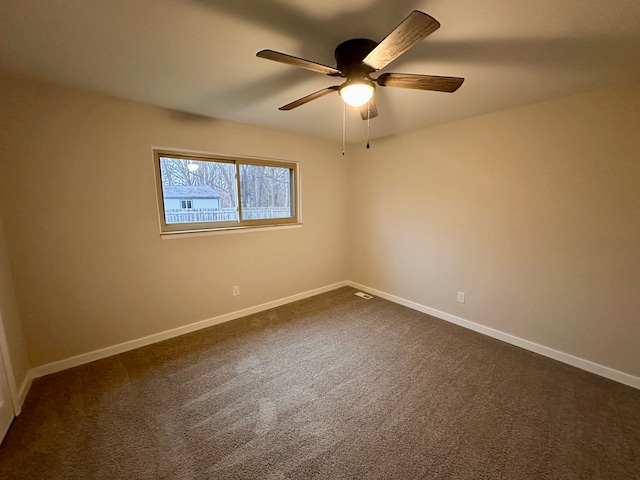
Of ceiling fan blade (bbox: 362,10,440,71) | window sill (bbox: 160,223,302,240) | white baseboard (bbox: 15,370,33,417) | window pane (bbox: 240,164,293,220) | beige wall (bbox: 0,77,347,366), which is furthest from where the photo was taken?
window pane (bbox: 240,164,293,220)

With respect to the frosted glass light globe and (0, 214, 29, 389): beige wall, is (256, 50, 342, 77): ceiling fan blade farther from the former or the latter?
A: (0, 214, 29, 389): beige wall

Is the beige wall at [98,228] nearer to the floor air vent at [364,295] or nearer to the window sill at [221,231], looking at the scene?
the window sill at [221,231]

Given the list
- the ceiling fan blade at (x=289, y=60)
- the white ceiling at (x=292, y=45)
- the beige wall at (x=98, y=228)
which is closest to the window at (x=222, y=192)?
the beige wall at (x=98, y=228)

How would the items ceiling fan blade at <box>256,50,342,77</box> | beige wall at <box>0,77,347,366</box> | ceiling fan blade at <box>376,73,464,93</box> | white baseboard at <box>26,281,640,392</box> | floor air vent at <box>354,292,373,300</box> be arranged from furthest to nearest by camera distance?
floor air vent at <box>354,292,373,300</box>, white baseboard at <box>26,281,640,392</box>, beige wall at <box>0,77,347,366</box>, ceiling fan blade at <box>376,73,464,93</box>, ceiling fan blade at <box>256,50,342,77</box>

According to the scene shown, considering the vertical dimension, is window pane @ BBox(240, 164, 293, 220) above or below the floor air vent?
above

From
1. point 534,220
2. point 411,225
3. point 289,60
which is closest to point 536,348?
point 534,220

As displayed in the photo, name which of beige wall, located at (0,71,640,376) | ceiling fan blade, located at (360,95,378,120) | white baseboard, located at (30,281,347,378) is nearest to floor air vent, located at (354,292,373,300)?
beige wall, located at (0,71,640,376)

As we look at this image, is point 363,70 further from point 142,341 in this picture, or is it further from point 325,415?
point 142,341

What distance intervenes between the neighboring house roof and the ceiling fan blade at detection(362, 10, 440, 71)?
7.00 feet

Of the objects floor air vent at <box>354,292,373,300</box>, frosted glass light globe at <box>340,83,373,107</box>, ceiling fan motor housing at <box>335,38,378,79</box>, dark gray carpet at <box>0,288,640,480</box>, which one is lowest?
dark gray carpet at <box>0,288,640,480</box>

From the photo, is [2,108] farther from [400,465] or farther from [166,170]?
[400,465]

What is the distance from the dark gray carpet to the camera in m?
1.36

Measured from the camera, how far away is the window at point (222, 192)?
2.55 metres

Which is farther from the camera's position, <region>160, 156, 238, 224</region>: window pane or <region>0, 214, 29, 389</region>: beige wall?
<region>160, 156, 238, 224</region>: window pane
